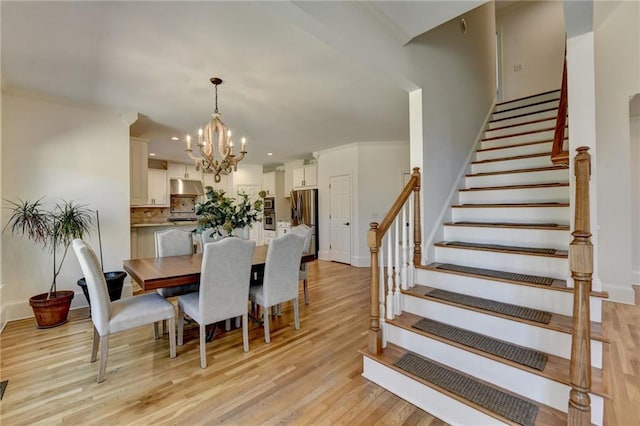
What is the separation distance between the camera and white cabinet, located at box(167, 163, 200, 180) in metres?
7.10

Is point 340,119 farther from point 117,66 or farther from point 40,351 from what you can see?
point 40,351

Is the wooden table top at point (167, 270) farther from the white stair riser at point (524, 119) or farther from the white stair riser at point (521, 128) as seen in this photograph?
the white stair riser at point (524, 119)

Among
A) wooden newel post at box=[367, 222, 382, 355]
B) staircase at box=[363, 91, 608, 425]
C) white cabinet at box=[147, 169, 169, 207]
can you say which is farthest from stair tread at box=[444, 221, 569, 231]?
white cabinet at box=[147, 169, 169, 207]

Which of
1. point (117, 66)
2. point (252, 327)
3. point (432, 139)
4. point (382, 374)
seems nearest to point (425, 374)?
point (382, 374)

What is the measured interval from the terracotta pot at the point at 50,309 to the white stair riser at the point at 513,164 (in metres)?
4.86

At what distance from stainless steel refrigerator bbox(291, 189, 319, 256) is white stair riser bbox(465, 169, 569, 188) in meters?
3.69

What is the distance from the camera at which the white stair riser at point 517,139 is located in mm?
3222

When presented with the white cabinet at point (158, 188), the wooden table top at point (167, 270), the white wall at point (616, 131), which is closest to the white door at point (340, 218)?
the wooden table top at point (167, 270)

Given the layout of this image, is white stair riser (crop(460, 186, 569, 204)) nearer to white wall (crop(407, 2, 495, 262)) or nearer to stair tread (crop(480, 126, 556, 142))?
white wall (crop(407, 2, 495, 262))

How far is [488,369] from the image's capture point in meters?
1.65

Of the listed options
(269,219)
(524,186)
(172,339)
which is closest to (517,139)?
(524,186)

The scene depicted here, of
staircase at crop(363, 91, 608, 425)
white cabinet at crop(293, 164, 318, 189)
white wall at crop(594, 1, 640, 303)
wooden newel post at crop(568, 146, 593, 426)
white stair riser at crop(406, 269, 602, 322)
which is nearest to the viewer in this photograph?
wooden newel post at crop(568, 146, 593, 426)

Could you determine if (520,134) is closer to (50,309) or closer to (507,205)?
(507,205)

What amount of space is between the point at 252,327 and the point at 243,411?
123 cm
